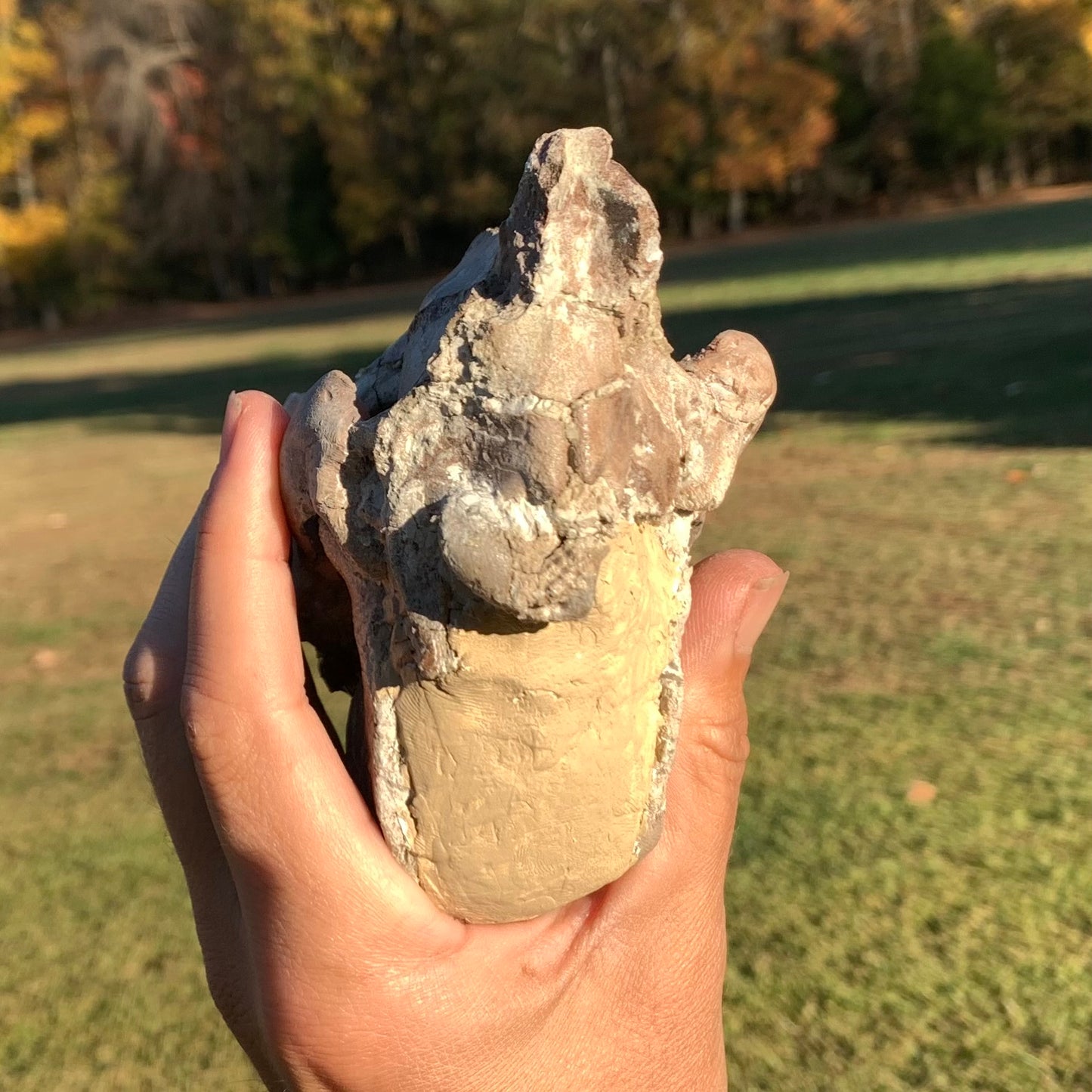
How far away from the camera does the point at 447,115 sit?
3297 centimetres

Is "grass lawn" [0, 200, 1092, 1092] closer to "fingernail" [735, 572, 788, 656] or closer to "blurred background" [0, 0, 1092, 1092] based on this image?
"blurred background" [0, 0, 1092, 1092]

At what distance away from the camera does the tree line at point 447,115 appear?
32.2 meters

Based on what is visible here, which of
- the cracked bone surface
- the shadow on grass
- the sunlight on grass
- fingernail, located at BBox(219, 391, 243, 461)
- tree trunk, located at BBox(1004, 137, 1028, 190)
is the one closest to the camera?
the cracked bone surface

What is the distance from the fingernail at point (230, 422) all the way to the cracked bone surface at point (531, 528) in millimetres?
94

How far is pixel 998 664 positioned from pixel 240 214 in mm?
36328

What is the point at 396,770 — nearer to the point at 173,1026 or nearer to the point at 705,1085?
the point at 705,1085

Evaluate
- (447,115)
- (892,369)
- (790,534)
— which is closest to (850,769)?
(790,534)

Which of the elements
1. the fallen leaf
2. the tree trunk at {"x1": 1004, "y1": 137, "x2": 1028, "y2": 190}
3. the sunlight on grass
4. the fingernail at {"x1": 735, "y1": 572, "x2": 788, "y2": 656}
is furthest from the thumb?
the tree trunk at {"x1": 1004, "y1": 137, "x2": 1028, "y2": 190}

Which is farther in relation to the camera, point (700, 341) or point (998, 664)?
point (700, 341)

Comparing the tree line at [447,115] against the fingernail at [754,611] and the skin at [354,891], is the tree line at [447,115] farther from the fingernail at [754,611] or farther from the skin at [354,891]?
the skin at [354,891]

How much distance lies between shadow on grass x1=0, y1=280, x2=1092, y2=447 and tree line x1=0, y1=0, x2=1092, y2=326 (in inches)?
659

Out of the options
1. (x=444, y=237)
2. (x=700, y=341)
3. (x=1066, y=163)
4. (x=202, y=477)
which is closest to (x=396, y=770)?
(x=202, y=477)

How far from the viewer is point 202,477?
9516 mm

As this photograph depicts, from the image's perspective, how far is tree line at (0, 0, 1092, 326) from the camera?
106 ft
